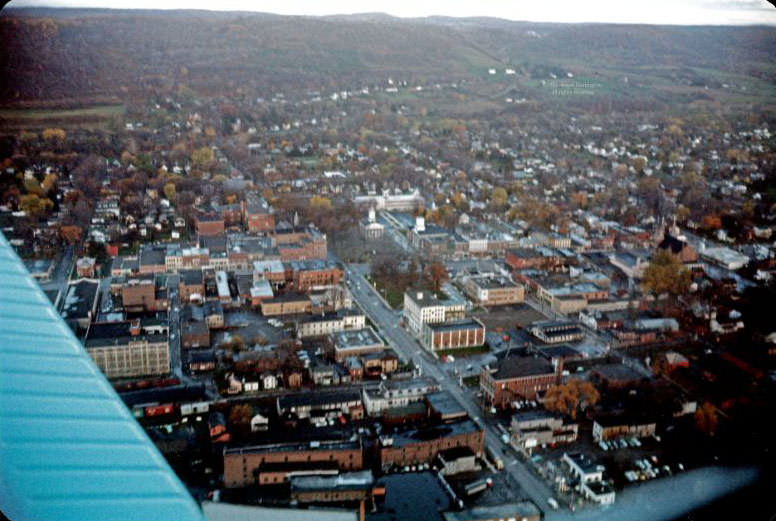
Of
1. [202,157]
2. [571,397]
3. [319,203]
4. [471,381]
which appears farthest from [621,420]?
[202,157]

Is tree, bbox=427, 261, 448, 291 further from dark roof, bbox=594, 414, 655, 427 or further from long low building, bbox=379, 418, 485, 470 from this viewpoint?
long low building, bbox=379, 418, 485, 470

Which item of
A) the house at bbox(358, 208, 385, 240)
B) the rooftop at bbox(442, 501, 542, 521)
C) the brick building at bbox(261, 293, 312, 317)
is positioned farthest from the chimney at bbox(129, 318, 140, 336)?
the house at bbox(358, 208, 385, 240)

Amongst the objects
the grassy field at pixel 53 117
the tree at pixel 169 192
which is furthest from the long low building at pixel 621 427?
the grassy field at pixel 53 117

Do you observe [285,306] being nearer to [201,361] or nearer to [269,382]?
[201,361]

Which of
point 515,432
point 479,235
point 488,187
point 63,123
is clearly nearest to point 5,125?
point 63,123

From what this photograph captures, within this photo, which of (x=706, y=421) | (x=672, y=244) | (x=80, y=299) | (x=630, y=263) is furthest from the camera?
(x=672, y=244)

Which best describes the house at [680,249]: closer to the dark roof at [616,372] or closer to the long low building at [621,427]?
the dark roof at [616,372]
